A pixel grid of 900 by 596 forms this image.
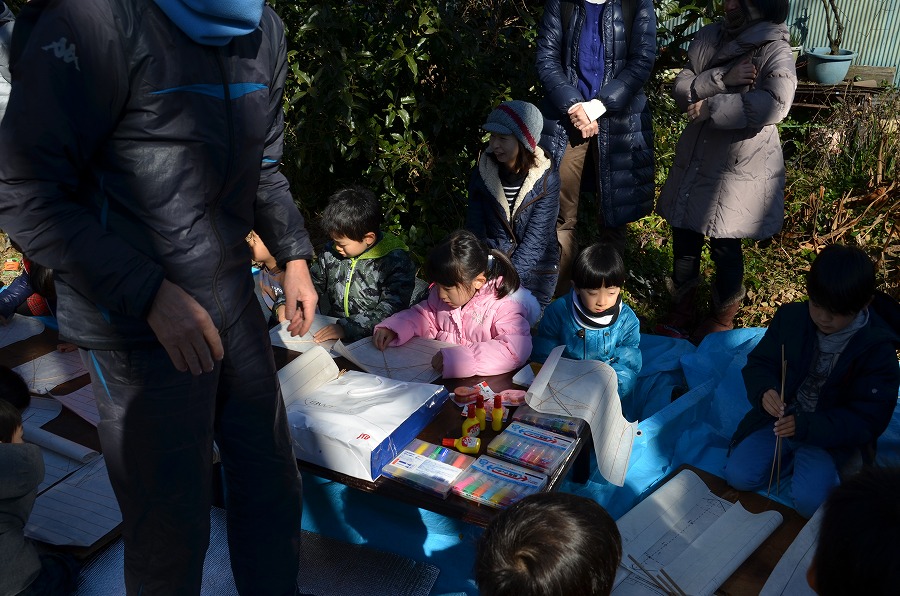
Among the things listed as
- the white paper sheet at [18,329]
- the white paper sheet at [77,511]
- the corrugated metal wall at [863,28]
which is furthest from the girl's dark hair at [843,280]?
the corrugated metal wall at [863,28]

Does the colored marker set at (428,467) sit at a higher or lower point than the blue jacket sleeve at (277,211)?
lower

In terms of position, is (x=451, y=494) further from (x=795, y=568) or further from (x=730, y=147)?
(x=730, y=147)

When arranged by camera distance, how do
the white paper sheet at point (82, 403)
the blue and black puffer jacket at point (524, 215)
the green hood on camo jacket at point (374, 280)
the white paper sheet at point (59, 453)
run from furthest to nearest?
1. the blue and black puffer jacket at point (524, 215)
2. the green hood on camo jacket at point (374, 280)
3. the white paper sheet at point (82, 403)
4. the white paper sheet at point (59, 453)

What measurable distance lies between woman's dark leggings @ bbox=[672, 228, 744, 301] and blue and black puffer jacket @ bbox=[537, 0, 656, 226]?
31cm

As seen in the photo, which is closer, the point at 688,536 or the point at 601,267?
the point at 688,536

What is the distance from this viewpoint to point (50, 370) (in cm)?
311

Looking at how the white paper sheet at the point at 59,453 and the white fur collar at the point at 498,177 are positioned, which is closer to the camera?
the white paper sheet at the point at 59,453

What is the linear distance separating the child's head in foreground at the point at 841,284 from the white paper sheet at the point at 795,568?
68cm

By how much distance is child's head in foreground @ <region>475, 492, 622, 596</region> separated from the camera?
4.81ft

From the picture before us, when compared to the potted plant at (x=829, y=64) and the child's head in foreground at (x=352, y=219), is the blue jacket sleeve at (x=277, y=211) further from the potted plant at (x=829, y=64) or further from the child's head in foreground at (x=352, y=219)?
the potted plant at (x=829, y=64)

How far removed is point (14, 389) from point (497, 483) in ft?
6.01

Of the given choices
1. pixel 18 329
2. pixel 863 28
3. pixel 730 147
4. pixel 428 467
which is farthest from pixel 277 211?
pixel 863 28

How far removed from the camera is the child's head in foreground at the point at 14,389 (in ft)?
9.00

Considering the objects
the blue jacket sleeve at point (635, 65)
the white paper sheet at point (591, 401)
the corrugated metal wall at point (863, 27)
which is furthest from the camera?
the corrugated metal wall at point (863, 27)
